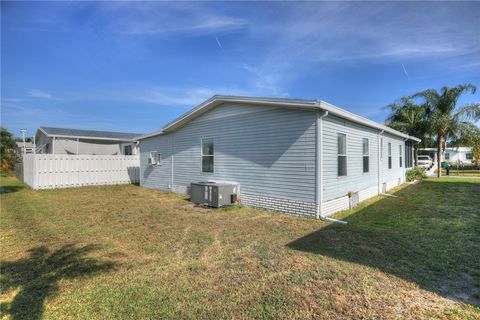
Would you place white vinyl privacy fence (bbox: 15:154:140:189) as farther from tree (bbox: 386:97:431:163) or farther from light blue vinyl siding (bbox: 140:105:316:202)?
tree (bbox: 386:97:431:163)

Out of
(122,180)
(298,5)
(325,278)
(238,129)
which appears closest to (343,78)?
(298,5)

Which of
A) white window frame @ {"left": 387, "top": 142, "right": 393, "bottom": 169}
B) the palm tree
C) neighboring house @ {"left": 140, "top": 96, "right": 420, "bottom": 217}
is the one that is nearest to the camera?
neighboring house @ {"left": 140, "top": 96, "right": 420, "bottom": 217}

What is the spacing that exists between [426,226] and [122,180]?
16.3 m

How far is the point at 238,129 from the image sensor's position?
9414 millimetres

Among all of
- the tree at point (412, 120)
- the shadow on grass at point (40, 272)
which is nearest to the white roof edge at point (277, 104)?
the shadow on grass at point (40, 272)

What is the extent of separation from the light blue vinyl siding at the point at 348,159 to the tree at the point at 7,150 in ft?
106

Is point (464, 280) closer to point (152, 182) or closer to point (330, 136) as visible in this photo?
point (330, 136)

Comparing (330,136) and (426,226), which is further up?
(330,136)

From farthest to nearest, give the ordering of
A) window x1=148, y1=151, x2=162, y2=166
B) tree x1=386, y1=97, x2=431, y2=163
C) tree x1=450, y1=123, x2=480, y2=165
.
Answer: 1. tree x1=386, y1=97, x2=431, y2=163
2. tree x1=450, y1=123, x2=480, y2=165
3. window x1=148, y1=151, x2=162, y2=166

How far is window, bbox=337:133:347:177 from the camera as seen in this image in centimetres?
848

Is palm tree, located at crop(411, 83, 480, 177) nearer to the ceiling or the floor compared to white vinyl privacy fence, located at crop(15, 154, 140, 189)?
nearer to the ceiling

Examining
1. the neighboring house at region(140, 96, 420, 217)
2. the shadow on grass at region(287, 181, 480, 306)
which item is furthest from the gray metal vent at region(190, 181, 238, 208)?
the shadow on grass at region(287, 181, 480, 306)

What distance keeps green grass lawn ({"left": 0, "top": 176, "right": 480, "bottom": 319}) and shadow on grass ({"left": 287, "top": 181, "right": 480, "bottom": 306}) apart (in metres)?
0.02

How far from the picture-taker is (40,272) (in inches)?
156
